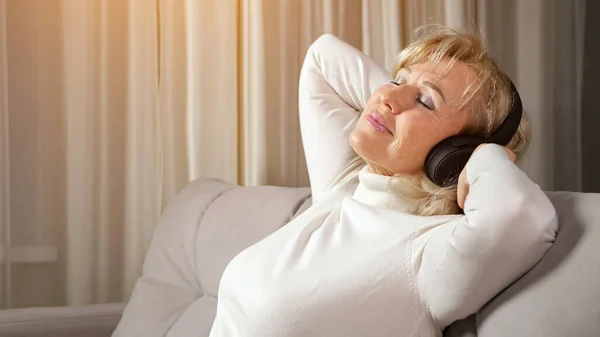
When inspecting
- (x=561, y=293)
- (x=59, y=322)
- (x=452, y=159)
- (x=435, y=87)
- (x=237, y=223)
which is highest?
(x=435, y=87)

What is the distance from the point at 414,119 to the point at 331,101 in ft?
1.37

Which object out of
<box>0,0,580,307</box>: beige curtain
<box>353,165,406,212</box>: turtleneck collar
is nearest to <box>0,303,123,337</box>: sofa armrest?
<box>0,0,580,307</box>: beige curtain

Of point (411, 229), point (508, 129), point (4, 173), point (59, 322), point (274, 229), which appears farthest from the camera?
point (4, 173)

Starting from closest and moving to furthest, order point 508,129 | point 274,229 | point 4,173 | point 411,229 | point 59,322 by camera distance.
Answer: point 411,229 < point 508,129 < point 274,229 < point 59,322 < point 4,173

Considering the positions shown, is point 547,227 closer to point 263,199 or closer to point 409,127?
point 409,127

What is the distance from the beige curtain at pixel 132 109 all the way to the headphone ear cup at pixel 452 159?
908 millimetres

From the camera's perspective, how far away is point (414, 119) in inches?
48.0

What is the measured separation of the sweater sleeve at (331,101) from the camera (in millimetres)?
1510

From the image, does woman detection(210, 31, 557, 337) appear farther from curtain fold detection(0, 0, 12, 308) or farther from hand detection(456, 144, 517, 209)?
curtain fold detection(0, 0, 12, 308)

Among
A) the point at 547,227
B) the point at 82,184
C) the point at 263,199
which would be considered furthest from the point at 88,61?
the point at 547,227

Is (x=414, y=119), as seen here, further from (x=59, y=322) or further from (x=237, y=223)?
(x=59, y=322)

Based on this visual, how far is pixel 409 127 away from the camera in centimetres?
122

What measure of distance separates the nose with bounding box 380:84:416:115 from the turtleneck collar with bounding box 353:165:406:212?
4.5 inches

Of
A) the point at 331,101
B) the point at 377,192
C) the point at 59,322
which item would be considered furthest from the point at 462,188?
the point at 59,322
